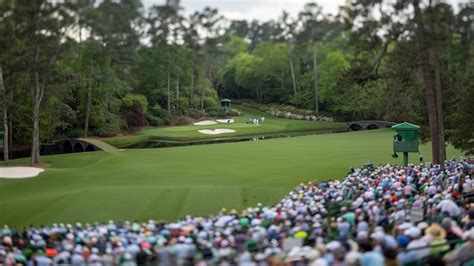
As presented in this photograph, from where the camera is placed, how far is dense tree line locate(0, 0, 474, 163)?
25.1 metres

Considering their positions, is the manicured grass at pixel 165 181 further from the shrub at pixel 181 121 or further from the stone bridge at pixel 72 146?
the shrub at pixel 181 121

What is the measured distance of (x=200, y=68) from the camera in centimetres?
7619

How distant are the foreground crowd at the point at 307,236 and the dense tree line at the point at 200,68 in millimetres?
8347

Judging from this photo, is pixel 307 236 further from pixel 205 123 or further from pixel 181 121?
pixel 181 121

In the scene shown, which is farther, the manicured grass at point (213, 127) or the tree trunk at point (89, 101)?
the manicured grass at point (213, 127)

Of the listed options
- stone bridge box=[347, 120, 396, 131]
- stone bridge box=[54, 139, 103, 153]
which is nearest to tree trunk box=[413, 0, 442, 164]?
stone bridge box=[54, 139, 103, 153]

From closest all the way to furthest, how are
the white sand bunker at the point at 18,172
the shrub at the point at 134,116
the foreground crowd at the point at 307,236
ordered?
the foreground crowd at the point at 307,236 < the white sand bunker at the point at 18,172 < the shrub at the point at 134,116

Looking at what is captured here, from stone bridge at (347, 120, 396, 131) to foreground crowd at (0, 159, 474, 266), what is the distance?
152ft

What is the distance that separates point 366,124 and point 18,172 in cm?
4732

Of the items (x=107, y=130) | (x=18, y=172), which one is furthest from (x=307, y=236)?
(x=107, y=130)

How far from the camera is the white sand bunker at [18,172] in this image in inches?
1085

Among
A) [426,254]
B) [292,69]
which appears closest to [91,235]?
[426,254]

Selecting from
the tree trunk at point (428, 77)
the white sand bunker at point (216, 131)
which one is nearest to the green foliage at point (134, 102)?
the white sand bunker at point (216, 131)

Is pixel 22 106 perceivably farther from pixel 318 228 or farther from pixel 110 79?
pixel 318 228
